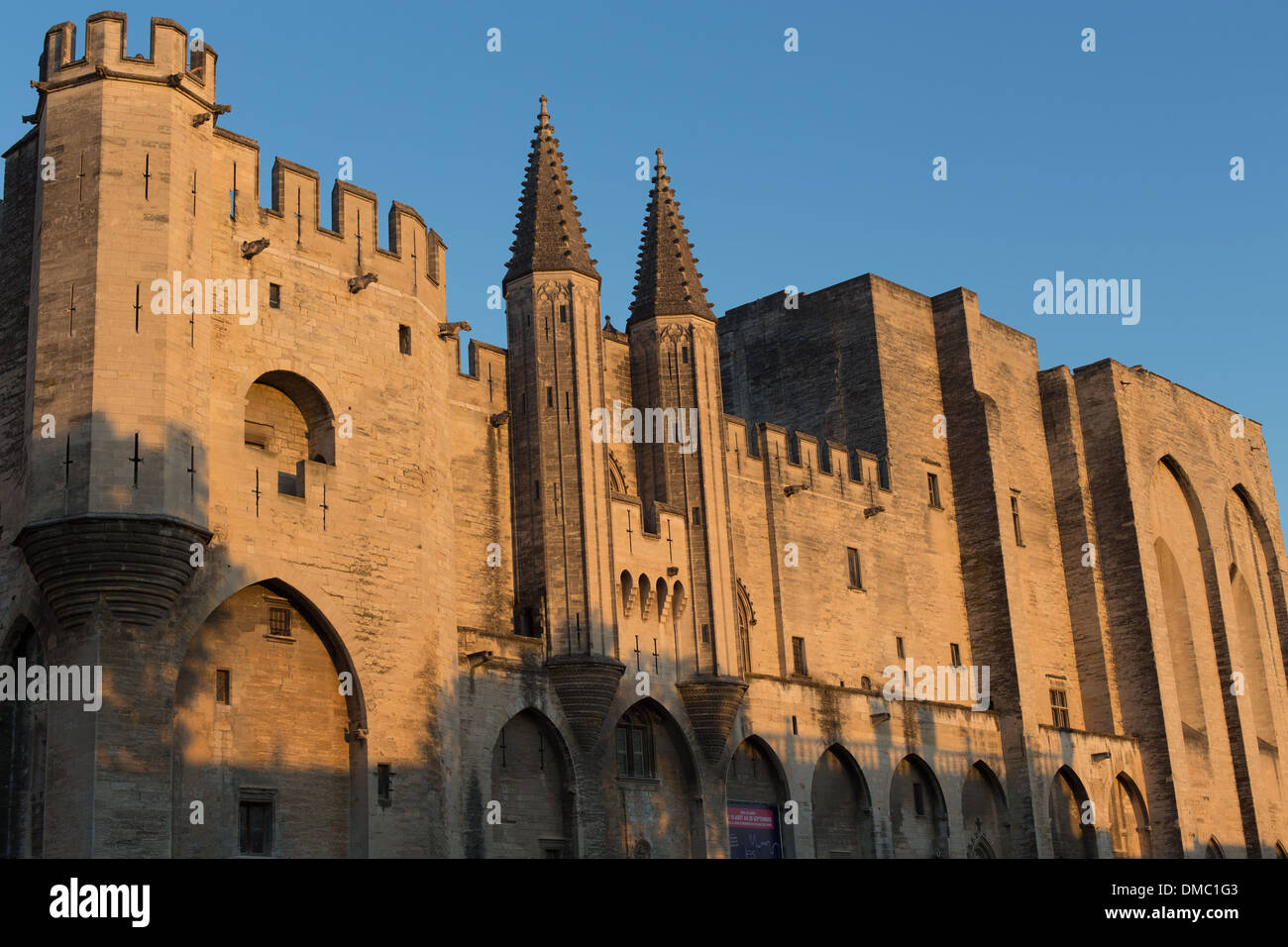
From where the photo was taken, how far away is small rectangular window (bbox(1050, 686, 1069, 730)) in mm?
46656

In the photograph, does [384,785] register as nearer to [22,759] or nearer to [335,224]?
[22,759]

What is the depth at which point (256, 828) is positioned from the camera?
2486 centimetres

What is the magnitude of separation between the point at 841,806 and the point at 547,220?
621 inches

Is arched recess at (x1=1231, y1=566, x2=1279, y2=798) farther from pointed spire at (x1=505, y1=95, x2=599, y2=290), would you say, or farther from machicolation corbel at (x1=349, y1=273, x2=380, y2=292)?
machicolation corbel at (x1=349, y1=273, x2=380, y2=292)

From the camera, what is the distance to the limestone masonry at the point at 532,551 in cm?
2389

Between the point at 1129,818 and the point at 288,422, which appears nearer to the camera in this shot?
the point at 288,422

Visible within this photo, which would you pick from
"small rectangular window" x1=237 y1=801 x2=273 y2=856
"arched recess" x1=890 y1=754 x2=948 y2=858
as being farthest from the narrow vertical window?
"arched recess" x1=890 y1=754 x2=948 y2=858

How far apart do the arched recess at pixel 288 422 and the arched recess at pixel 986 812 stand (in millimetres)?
21730

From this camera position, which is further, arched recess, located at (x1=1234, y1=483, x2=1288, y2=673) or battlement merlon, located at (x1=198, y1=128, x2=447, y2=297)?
arched recess, located at (x1=1234, y1=483, x2=1288, y2=673)

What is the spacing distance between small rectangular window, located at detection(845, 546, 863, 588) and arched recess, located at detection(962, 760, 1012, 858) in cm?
584

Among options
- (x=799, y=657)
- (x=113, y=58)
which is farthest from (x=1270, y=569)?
(x=113, y=58)

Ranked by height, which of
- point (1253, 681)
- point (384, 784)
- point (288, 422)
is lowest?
point (384, 784)

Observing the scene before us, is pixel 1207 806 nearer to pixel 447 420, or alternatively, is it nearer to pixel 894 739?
pixel 894 739
